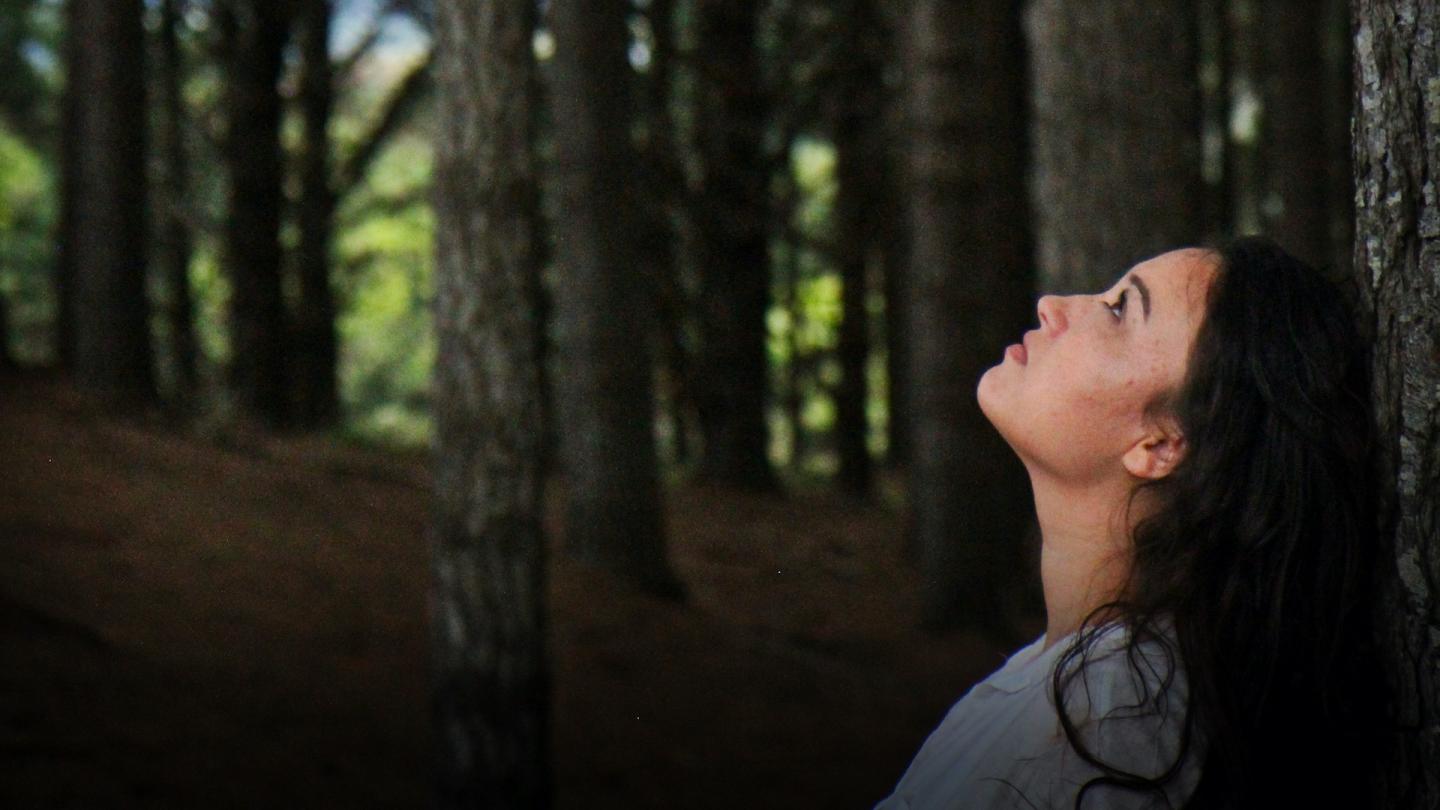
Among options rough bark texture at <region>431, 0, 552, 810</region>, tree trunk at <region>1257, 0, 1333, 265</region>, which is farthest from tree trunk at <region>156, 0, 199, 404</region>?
tree trunk at <region>1257, 0, 1333, 265</region>

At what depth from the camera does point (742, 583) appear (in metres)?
12.5

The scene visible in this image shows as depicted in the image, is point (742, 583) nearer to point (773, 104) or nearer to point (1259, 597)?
point (773, 104)

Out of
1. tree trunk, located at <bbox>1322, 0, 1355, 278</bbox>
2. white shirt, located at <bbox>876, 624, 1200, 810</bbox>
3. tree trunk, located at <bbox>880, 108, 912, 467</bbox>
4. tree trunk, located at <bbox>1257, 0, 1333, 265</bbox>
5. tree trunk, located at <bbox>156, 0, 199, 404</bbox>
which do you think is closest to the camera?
white shirt, located at <bbox>876, 624, 1200, 810</bbox>

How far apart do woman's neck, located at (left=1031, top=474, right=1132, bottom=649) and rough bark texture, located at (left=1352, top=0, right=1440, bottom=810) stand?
439 mm

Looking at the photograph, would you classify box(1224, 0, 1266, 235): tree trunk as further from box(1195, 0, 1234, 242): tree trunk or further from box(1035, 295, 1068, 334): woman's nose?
box(1035, 295, 1068, 334): woman's nose

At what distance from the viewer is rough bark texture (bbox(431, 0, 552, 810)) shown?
627 cm

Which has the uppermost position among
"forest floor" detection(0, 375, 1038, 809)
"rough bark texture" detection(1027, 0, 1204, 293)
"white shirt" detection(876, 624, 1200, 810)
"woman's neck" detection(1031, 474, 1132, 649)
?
"rough bark texture" detection(1027, 0, 1204, 293)

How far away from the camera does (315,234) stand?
61.8 feet

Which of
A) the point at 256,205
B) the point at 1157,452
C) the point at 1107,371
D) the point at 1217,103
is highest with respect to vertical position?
the point at 1217,103

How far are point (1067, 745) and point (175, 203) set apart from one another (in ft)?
56.2

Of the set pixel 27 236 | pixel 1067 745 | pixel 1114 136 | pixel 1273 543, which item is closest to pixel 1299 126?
pixel 1114 136

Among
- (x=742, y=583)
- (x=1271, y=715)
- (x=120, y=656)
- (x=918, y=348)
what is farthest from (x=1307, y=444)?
(x=742, y=583)

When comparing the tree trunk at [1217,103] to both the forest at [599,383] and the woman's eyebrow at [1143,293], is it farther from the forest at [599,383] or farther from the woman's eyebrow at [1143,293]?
the woman's eyebrow at [1143,293]

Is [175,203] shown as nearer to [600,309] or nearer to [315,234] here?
[315,234]
